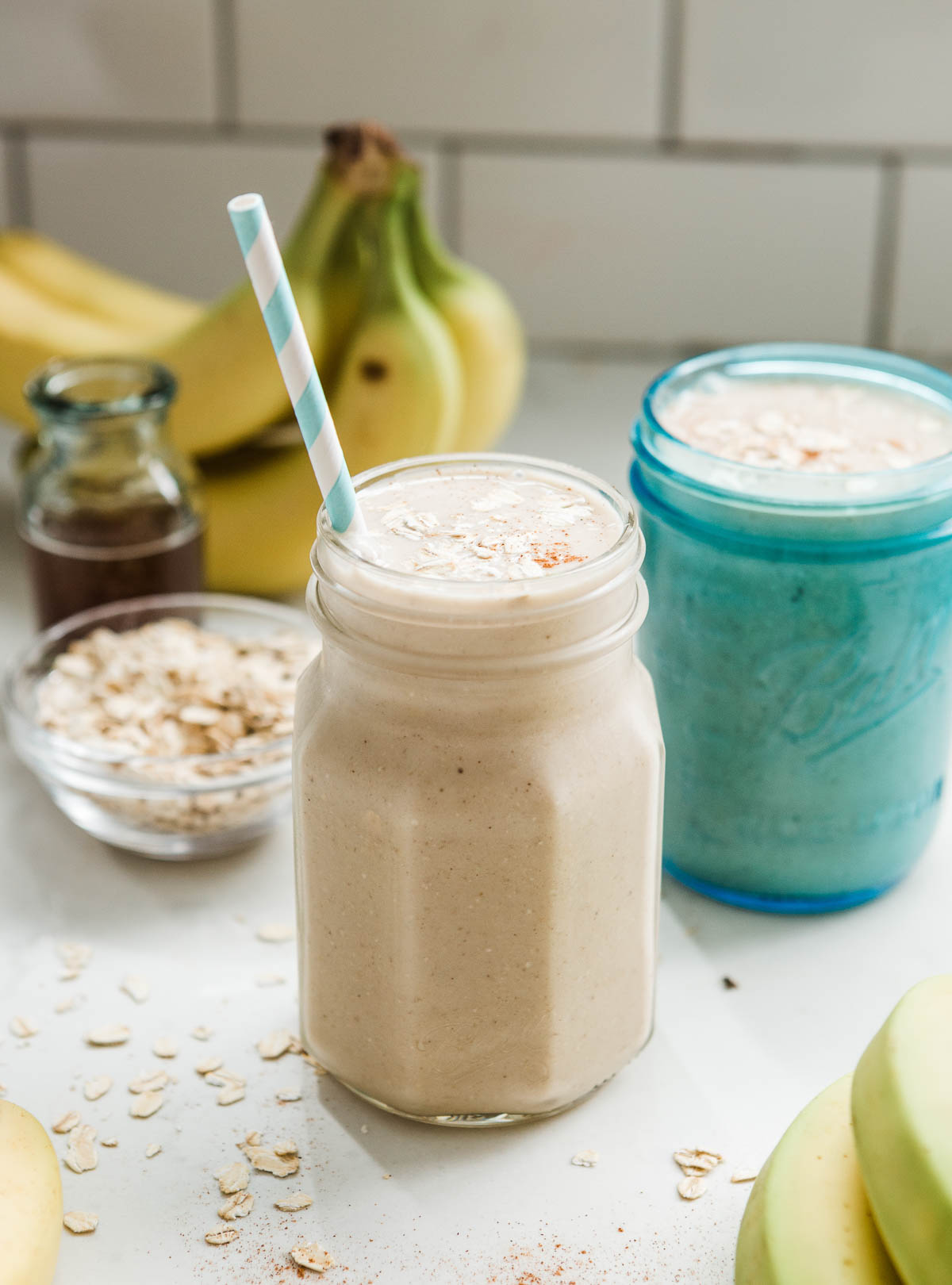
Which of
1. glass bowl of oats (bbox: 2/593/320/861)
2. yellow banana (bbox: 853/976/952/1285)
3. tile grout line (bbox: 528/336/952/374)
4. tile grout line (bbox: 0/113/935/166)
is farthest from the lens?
tile grout line (bbox: 528/336/952/374)

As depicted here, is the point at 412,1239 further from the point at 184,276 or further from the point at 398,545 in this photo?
the point at 184,276

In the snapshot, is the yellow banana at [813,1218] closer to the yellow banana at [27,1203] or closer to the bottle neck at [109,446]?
the yellow banana at [27,1203]

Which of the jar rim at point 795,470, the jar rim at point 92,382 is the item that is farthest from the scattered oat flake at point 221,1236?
the jar rim at point 92,382

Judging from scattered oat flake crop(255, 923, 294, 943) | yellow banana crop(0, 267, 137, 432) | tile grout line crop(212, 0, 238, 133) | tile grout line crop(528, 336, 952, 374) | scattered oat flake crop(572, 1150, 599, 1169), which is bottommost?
scattered oat flake crop(255, 923, 294, 943)

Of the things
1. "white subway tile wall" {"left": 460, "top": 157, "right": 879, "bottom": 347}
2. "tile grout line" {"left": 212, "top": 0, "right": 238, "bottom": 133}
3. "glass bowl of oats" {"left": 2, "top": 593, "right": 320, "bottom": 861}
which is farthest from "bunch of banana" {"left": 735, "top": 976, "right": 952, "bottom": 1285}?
"tile grout line" {"left": 212, "top": 0, "right": 238, "bottom": 133}

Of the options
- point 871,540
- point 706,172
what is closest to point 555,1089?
point 871,540

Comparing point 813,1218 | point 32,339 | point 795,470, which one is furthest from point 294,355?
point 32,339

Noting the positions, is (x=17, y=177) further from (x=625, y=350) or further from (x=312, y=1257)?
(x=312, y=1257)

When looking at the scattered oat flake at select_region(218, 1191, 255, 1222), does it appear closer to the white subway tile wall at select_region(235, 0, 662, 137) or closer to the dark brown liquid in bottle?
the dark brown liquid in bottle
